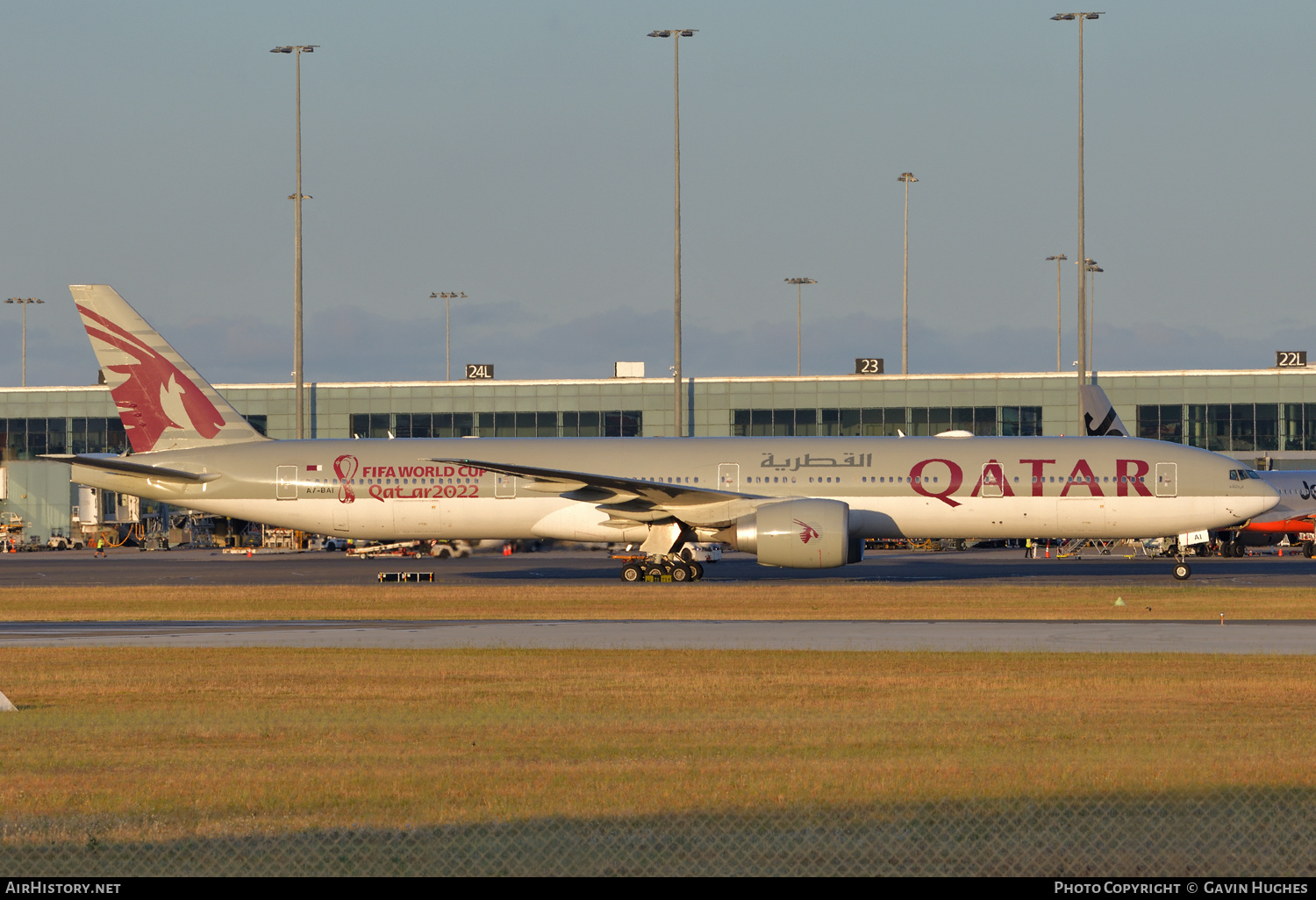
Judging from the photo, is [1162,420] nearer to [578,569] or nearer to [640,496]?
[578,569]

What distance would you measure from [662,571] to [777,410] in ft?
161

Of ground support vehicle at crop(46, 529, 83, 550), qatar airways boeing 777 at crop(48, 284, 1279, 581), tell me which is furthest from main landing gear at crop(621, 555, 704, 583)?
ground support vehicle at crop(46, 529, 83, 550)

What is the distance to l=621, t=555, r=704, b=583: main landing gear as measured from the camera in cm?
4294

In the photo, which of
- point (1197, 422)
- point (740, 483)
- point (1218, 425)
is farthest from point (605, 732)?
point (1218, 425)

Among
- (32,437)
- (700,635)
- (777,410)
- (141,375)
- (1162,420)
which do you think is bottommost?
(700,635)

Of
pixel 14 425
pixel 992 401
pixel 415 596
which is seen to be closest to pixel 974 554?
pixel 992 401

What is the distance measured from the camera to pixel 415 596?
120ft

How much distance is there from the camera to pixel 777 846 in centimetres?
948

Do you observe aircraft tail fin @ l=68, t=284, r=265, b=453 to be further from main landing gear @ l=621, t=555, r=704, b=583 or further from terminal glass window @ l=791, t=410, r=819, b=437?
terminal glass window @ l=791, t=410, r=819, b=437

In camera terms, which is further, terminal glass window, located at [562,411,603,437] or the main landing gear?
terminal glass window, located at [562,411,603,437]

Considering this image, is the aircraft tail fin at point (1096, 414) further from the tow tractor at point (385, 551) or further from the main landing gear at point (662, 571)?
the tow tractor at point (385, 551)

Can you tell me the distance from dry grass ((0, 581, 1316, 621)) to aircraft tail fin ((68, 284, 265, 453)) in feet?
25.9

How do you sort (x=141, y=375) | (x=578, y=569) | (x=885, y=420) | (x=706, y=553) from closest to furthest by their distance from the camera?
(x=141, y=375)
(x=578, y=569)
(x=706, y=553)
(x=885, y=420)

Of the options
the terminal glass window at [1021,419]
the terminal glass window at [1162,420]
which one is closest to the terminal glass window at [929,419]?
the terminal glass window at [1021,419]
